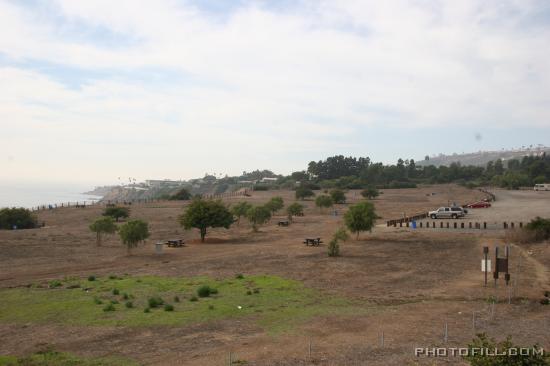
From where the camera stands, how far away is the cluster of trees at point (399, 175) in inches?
5886

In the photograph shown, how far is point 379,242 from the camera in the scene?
4100cm

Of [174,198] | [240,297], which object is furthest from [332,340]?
[174,198]

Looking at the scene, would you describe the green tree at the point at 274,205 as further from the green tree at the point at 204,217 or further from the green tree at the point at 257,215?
the green tree at the point at 204,217

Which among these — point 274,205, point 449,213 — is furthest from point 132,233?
point 449,213

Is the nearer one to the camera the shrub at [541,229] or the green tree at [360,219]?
the shrub at [541,229]

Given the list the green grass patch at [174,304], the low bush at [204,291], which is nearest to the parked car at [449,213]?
the green grass patch at [174,304]

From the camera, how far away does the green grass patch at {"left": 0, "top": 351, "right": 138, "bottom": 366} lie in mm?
13831

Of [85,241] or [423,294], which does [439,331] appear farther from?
[85,241]

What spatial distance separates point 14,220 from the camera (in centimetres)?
5903

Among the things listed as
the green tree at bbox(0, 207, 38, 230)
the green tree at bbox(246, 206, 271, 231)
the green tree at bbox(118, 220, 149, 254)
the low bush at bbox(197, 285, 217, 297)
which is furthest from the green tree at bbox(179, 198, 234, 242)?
the green tree at bbox(0, 207, 38, 230)

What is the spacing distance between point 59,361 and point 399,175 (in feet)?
570

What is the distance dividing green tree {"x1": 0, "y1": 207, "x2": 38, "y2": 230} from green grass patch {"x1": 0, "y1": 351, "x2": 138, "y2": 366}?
4965 centimetres

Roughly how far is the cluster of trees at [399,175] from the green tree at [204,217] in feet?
326

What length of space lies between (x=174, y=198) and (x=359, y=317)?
102 meters
